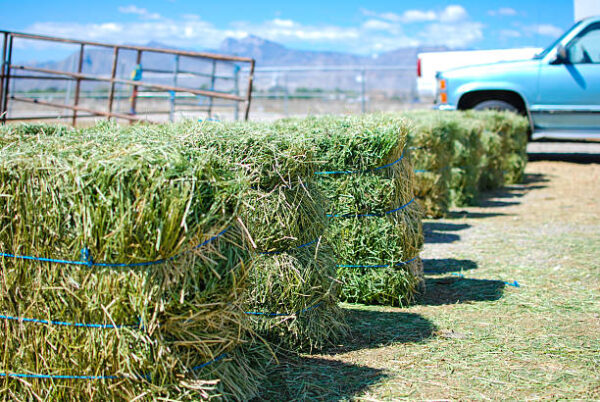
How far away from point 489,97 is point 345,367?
10.5m

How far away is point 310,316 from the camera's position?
150 inches

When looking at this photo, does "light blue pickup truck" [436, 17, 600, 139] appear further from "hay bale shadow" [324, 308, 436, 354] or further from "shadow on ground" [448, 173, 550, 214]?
"hay bale shadow" [324, 308, 436, 354]

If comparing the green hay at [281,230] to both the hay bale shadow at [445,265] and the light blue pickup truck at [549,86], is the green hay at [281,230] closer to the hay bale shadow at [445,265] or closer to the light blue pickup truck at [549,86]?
the hay bale shadow at [445,265]

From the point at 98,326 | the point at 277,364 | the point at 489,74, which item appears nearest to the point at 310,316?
the point at 277,364

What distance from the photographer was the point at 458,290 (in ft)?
17.1

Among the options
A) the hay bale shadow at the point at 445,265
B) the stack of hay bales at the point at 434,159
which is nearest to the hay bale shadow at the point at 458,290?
the hay bale shadow at the point at 445,265

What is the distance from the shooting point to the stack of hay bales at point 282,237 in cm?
368

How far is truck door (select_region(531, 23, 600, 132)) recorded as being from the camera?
39.7 feet

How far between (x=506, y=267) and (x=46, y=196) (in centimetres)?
458

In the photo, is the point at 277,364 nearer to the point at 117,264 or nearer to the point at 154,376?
the point at 154,376

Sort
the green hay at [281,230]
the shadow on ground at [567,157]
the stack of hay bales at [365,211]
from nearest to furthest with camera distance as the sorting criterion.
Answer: the green hay at [281,230] < the stack of hay bales at [365,211] < the shadow on ground at [567,157]

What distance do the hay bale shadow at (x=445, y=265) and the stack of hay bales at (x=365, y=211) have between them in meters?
1.20

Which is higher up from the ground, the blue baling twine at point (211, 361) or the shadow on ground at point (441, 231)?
the shadow on ground at point (441, 231)

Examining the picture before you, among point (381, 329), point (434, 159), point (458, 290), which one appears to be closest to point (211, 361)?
point (381, 329)
